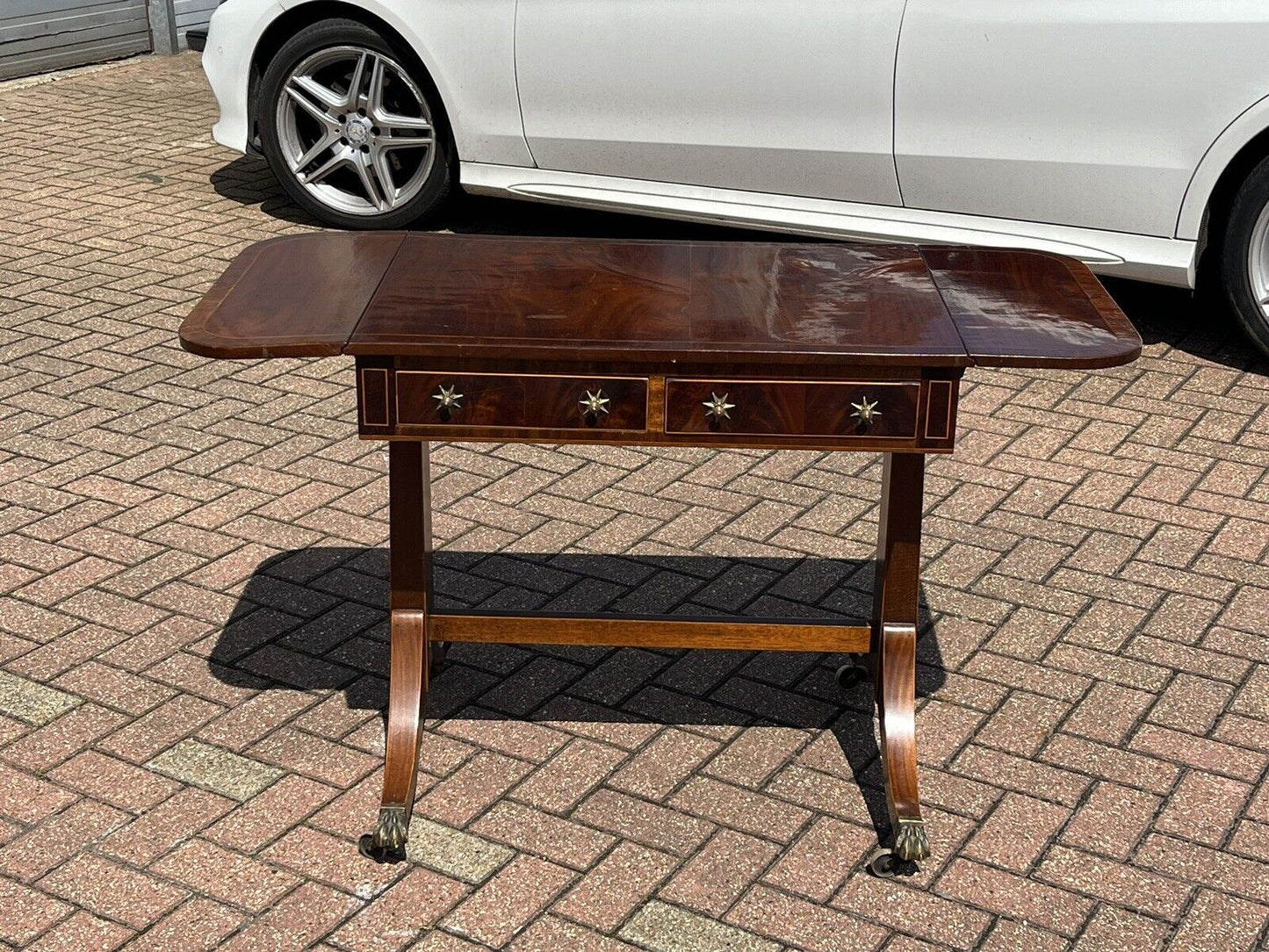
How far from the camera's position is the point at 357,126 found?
6.72 meters

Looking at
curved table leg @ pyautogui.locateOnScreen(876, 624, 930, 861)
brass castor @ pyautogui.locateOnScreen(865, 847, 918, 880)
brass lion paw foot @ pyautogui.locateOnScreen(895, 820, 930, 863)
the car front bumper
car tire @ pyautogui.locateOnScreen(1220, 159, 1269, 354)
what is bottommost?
brass castor @ pyautogui.locateOnScreen(865, 847, 918, 880)

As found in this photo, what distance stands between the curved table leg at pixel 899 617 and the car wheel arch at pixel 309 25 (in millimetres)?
3649

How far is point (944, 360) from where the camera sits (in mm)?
2889

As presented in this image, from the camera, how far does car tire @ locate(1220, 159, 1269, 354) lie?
5434 mm

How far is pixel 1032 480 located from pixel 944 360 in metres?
2.13

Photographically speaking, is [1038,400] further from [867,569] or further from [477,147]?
[477,147]

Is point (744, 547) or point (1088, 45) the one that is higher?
point (1088, 45)

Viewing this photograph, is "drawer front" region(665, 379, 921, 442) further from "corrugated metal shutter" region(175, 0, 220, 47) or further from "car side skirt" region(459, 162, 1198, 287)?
"corrugated metal shutter" region(175, 0, 220, 47)

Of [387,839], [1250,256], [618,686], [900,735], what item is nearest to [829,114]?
[1250,256]

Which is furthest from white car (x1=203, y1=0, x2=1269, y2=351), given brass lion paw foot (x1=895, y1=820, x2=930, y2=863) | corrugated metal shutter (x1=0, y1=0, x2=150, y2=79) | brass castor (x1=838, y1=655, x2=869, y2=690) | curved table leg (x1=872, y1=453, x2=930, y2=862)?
corrugated metal shutter (x1=0, y1=0, x2=150, y2=79)

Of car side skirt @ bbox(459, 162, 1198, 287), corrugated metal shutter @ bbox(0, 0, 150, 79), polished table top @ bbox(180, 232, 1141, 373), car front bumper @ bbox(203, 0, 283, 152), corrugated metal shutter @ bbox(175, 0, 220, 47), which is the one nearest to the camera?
polished table top @ bbox(180, 232, 1141, 373)

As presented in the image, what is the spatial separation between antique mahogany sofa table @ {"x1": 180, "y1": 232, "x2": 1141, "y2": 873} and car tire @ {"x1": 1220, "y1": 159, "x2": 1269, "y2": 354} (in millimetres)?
2268

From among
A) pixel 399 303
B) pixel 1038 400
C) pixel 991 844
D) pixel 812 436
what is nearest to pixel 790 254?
pixel 812 436

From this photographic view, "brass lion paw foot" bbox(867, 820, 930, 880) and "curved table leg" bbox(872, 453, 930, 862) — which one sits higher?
"curved table leg" bbox(872, 453, 930, 862)
